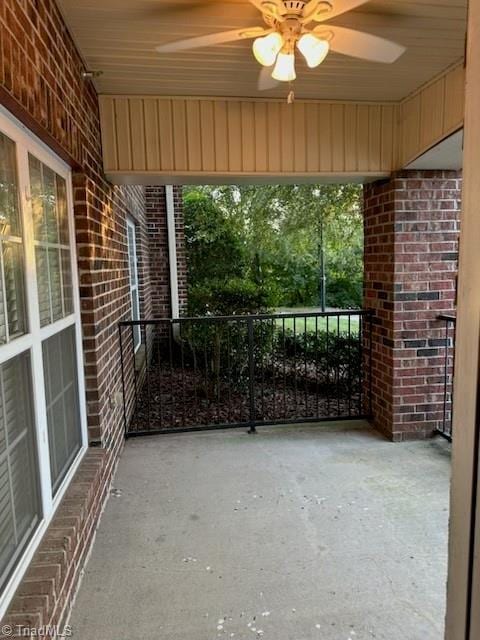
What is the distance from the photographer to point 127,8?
1.94 m

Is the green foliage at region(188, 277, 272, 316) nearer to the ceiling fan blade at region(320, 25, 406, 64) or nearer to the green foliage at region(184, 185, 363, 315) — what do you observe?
the green foliage at region(184, 185, 363, 315)

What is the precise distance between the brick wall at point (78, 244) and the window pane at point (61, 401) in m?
0.12

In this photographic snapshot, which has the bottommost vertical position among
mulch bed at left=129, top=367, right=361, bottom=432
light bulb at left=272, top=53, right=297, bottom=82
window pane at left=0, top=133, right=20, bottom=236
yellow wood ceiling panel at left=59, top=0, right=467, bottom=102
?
mulch bed at left=129, top=367, right=361, bottom=432

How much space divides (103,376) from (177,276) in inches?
168

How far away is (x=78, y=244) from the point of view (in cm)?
244

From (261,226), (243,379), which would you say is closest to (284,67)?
(243,379)

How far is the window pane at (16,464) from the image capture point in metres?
1.43

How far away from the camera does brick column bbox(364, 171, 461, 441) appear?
3180mm

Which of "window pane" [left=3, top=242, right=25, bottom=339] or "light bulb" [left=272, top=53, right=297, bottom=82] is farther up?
"light bulb" [left=272, top=53, right=297, bottom=82]

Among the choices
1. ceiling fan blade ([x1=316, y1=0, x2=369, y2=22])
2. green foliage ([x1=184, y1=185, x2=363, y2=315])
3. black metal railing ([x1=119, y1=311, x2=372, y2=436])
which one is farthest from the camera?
green foliage ([x1=184, y1=185, x2=363, y2=315])

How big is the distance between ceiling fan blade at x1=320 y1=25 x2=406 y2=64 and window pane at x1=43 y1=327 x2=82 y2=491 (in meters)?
1.81

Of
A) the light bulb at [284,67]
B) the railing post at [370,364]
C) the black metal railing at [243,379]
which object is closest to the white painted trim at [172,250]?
the black metal railing at [243,379]

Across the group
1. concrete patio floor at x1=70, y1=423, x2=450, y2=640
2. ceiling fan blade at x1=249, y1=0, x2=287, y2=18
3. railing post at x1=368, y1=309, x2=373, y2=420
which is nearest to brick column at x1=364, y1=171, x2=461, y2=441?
railing post at x1=368, y1=309, x2=373, y2=420

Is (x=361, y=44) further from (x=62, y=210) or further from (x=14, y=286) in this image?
(x=14, y=286)
